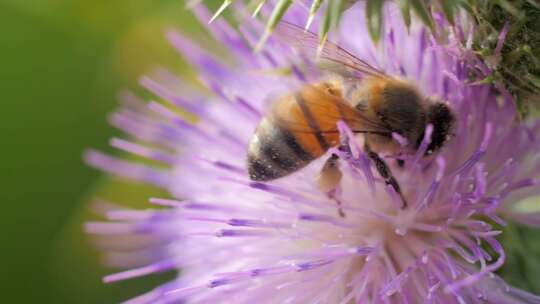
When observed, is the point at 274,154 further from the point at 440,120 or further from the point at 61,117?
the point at 61,117

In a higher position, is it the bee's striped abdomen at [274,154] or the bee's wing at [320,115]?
the bee's wing at [320,115]

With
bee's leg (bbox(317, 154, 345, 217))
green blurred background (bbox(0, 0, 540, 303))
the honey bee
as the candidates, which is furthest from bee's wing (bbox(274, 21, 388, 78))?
green blurred background (bbox(0, 0, 540, 303))

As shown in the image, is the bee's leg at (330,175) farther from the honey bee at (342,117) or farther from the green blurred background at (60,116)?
the green blurred background at (60,116)

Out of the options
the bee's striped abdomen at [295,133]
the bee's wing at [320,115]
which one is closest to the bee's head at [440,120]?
the bee's wing at [320,115]

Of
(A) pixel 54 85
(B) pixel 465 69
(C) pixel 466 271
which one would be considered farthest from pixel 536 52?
(A) pixel 54 85

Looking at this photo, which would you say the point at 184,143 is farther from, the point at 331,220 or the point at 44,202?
the point at 44,202

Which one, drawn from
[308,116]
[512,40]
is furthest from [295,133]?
[512,40]

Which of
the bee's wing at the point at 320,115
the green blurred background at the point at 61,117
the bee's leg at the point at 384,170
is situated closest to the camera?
the bee's wing at the point at 320,115
